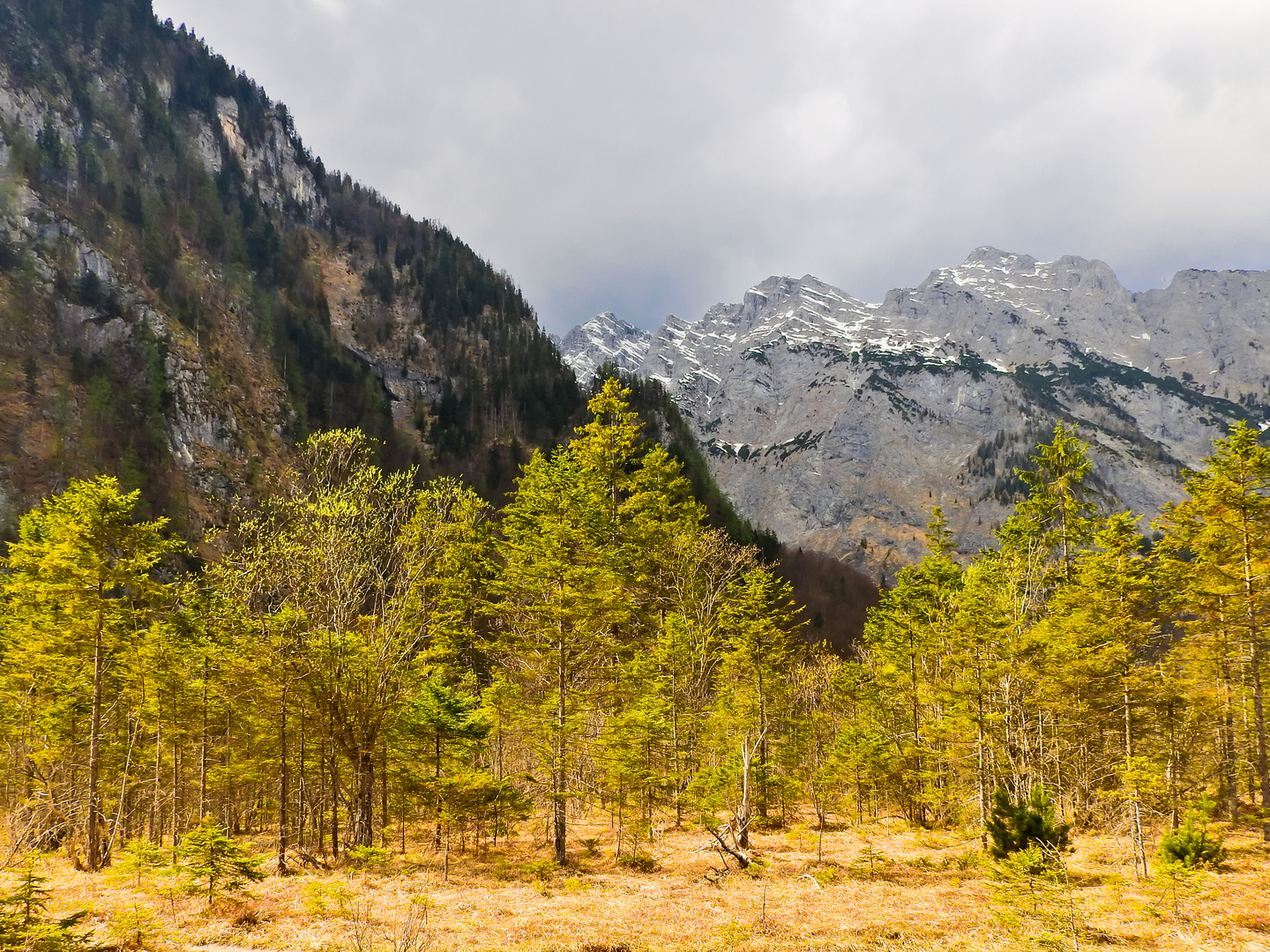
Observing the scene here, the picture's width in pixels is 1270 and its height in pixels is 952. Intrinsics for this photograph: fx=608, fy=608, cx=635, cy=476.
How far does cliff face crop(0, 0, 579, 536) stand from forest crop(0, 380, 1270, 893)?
41063 millimetres

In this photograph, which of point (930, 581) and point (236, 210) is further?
point (236, 210)

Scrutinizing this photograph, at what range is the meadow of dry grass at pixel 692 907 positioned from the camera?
11.4 meters

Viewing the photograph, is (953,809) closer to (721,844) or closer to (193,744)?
(721,844)

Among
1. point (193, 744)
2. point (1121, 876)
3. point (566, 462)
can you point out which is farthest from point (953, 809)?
point (193, 744)

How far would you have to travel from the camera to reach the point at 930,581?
30000mm

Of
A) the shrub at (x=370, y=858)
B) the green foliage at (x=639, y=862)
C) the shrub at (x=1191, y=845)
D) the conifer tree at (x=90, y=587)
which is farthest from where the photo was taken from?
the green foliage at (x=639, y=862)

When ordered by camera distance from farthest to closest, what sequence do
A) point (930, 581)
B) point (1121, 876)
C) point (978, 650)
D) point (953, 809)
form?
point (930, 581) < point (953, 809) < point (978, 650) < point (1121, 876)

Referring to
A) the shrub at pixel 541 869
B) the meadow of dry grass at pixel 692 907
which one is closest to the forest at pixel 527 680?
the shrub at pixel 541 869

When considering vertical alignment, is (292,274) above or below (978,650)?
above

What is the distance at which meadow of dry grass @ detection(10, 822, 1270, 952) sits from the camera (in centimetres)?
1135

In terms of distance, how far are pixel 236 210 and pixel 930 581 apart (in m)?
126

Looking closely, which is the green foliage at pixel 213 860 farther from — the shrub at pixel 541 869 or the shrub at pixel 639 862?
the shrub at pixel 639 862

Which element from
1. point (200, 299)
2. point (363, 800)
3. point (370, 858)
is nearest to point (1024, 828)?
point (370, 858)

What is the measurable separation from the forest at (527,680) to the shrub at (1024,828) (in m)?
0.52
